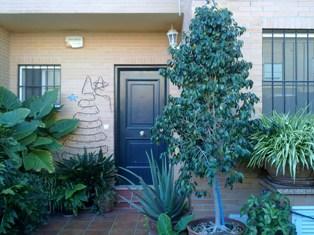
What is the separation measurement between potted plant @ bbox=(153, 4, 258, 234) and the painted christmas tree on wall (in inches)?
126

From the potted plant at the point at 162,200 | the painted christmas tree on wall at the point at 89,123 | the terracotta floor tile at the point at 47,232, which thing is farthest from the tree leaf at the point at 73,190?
the potted plant at the point at 162,200

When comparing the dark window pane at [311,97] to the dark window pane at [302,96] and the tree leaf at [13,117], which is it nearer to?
the dark window pane at [302,96]

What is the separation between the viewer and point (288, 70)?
228 inches

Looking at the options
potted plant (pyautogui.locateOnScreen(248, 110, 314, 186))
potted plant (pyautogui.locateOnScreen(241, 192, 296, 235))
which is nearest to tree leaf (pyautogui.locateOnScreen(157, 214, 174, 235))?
potted plant (pyautogui.locateOnScreen(241, 192, 296, 235))

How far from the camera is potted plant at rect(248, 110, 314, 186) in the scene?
459 centimetres

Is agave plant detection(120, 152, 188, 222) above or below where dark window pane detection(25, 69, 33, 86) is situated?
below

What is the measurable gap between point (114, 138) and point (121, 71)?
1.25m

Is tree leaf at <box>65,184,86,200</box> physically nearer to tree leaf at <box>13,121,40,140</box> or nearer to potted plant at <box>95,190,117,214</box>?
potted plant at <box>95,190,117,214</box>

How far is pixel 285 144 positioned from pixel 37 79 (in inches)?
193

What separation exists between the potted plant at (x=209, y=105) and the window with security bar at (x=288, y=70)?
128 cm

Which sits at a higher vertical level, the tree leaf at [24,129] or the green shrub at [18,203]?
the tree leaf at [24,129]

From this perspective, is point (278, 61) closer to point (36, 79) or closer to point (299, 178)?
point (299, 178)

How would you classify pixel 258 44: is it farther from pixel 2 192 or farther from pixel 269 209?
pixel 2 192

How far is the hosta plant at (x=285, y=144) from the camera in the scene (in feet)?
15.0
